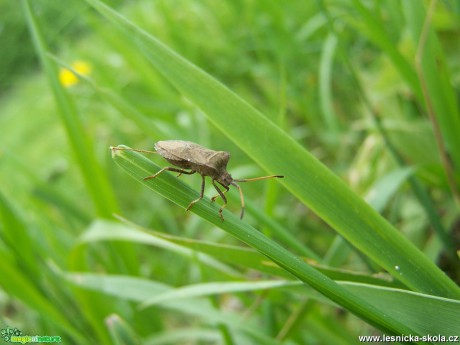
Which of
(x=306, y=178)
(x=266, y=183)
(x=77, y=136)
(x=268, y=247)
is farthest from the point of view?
(x=266, y=183)

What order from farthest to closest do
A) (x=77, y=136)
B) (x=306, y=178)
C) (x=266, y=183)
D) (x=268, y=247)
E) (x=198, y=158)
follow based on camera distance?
1. (x=266, y=183)
2. (x=77, y=136)
3. (x=198, y=158)
4. (x=306, y=178)
5. (x=268, y=247)

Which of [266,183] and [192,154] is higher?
[266,183]

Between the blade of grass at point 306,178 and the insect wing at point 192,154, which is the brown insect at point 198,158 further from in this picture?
the blade of grass at point 306,178

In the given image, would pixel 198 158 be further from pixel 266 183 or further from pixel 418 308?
pixel 266 183

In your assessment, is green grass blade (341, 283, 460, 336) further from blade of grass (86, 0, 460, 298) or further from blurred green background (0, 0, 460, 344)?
blurred green background (0, 0, 460, 344)

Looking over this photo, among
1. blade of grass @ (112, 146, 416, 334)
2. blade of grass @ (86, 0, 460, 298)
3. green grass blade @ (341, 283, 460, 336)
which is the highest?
blade of grass @ (86, 0, 460, 298)

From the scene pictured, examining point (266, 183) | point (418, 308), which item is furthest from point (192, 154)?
point (266, 183)

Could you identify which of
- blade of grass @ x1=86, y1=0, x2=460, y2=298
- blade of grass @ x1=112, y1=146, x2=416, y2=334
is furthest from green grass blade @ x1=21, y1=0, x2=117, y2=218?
blade of grass @ x1=112, y1=146, x2=416, y2=334

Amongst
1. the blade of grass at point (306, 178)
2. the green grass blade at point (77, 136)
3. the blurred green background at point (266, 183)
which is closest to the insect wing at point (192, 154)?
the blurred green background at point (266, 183)
